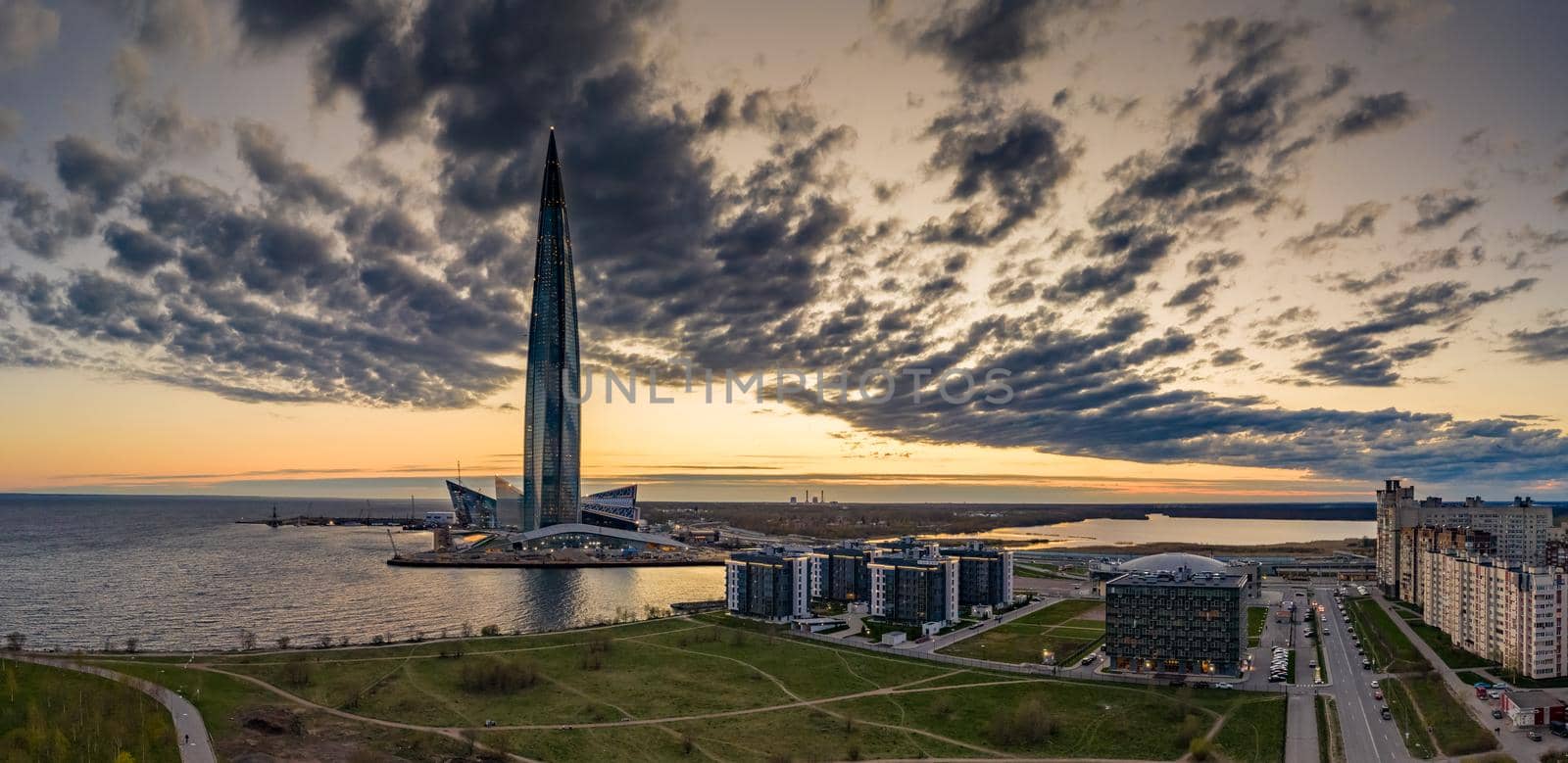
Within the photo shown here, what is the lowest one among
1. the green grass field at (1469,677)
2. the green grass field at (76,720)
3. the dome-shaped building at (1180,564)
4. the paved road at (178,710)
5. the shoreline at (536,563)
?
the shoreline at (536,563)

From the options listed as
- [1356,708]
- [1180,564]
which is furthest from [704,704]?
[1356,708]

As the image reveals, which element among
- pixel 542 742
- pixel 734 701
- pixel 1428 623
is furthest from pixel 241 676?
pixel 1428 623

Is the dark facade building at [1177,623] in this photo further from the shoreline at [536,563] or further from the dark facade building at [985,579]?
the shoreline at [536,563]

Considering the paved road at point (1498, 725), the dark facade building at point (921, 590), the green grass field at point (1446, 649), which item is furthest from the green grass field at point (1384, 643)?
the dark facade building at point (921, 590)

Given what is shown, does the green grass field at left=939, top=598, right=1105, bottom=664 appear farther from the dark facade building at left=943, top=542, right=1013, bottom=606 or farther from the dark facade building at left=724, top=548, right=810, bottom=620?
the dark facade building at left=724, top=548, right=810, bottom=620

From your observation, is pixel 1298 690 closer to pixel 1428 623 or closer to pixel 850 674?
pixel 850 674

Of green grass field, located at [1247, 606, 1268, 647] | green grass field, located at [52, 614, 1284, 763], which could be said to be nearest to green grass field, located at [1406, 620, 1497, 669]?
green grass field, located at [1247, 606, 1268, 647]
